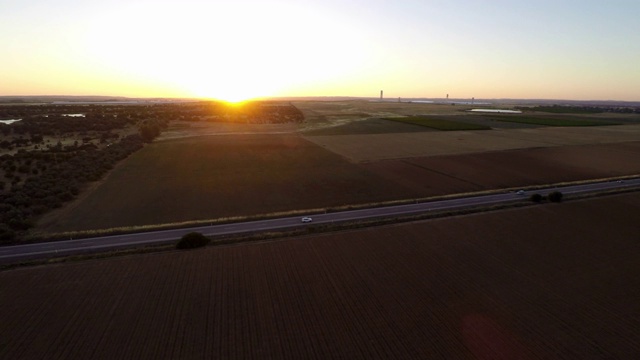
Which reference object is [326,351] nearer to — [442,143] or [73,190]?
[73,190]

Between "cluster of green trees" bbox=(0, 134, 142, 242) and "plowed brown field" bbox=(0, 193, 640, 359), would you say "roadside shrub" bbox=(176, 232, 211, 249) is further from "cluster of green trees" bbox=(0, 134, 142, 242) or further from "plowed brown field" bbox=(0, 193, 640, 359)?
"cluster of green trees" bbox=(0, 134, 142, 242)

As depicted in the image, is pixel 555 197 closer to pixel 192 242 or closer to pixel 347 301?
pixel 347 301

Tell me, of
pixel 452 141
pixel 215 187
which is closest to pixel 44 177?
pixel 215 187

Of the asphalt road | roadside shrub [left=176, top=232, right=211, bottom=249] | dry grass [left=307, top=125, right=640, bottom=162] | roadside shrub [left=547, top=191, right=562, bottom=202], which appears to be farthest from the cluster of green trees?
roadside shrub [left=547, top=191, right=562, bottom=202]

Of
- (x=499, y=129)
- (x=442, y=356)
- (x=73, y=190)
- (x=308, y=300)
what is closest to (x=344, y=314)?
(x=308, y=300)

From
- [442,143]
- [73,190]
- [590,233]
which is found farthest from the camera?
[442,143]
